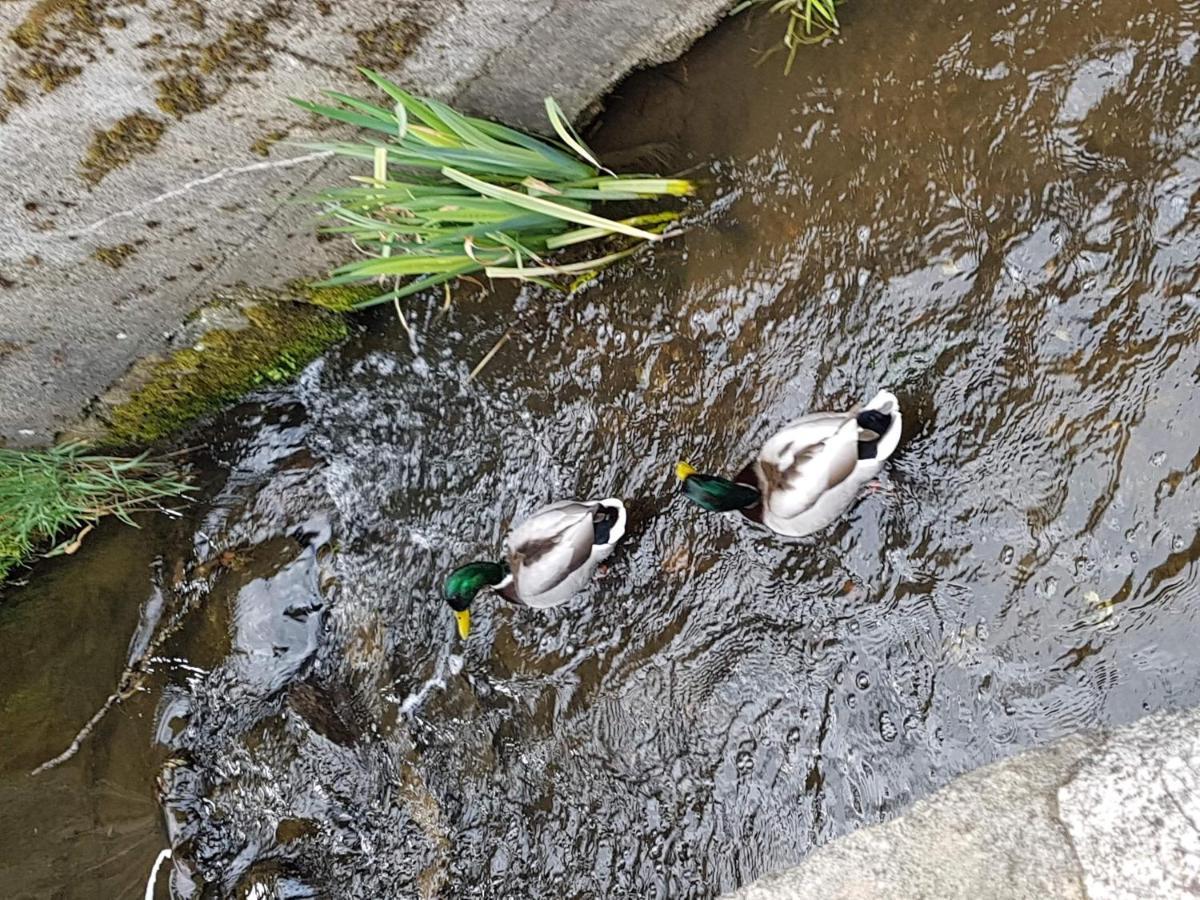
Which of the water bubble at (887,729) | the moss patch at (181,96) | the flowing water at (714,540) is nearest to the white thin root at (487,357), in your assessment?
the flowing water at (714,540)

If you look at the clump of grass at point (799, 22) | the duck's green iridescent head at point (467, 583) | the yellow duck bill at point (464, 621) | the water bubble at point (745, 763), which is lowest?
the yellow duck bill at point (464, 621)

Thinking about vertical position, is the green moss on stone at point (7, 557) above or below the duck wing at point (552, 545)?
below

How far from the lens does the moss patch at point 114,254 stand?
9.03ft

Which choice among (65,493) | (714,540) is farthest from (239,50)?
(714,540)

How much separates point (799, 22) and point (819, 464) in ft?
5.00

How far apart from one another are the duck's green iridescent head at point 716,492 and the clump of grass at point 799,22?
1.42m

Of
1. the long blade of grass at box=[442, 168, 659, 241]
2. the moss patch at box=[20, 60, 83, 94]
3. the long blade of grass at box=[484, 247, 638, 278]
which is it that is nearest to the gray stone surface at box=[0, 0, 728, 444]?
the moss patch at box=[20, 60, 83, 94]

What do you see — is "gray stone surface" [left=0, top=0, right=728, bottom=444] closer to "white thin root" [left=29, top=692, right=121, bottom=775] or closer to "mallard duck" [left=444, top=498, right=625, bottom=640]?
"white thin root" [left=29, top=692, right=121, bottom=775]

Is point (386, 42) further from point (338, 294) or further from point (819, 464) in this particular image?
point (819, 464)

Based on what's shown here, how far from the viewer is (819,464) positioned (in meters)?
2.46

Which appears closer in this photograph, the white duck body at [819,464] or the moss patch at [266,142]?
the white duck body at [819,464]

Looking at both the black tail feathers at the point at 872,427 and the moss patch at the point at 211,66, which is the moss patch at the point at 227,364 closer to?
the moss patch at the point at 211,66

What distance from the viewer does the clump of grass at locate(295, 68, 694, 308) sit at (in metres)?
2.47

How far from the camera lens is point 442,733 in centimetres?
325
